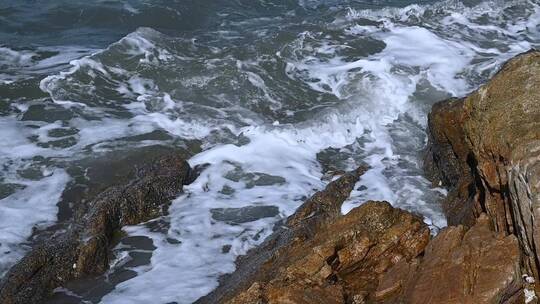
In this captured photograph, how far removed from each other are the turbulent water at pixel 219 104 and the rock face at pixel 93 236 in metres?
0.17

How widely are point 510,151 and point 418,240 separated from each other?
1.43 metres

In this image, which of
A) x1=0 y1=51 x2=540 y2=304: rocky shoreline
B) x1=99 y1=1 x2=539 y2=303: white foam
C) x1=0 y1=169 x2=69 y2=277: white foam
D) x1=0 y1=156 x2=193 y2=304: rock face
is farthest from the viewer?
Answer: x1=0 y1=169 x2=69 y2=277: white foam

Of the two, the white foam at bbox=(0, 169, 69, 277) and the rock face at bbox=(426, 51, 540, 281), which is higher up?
the rock face at bbox=(426, 51, 540, 281)

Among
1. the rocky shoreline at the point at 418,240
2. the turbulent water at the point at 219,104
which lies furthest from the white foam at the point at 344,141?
the rocky shoreline at the point at 418,240

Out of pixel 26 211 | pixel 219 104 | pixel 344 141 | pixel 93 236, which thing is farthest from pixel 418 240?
pixel 219 104

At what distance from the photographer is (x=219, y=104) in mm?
12883

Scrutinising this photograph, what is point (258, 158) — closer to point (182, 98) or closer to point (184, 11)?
point (182, 98)

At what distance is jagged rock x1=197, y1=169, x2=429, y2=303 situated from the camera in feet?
18.7

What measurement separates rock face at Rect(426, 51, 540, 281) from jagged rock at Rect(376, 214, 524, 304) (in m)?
0.17

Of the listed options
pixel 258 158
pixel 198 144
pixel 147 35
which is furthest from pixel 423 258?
pixel 147 35

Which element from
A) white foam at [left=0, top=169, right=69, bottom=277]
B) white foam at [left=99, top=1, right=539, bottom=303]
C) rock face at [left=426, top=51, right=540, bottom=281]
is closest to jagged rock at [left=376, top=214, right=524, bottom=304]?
rock face at [left=426, top=51, right=540, bottom=281]

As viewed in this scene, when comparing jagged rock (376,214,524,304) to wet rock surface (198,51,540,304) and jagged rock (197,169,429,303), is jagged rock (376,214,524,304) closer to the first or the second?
wet rock surface (198,51,540,304)

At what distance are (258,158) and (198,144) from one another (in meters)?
1.08

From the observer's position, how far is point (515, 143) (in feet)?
17.9
